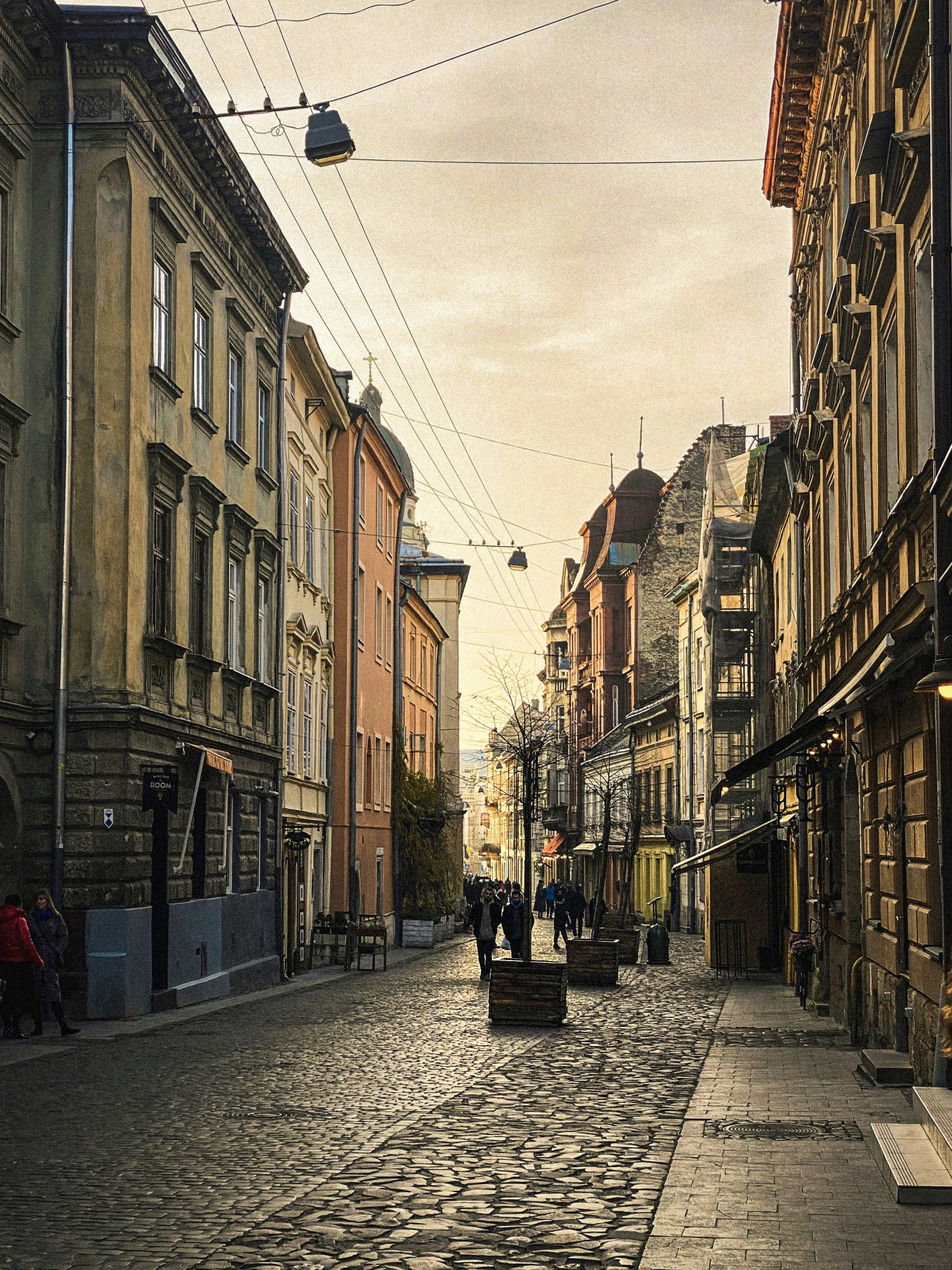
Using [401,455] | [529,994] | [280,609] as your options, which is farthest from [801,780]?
[401,455]

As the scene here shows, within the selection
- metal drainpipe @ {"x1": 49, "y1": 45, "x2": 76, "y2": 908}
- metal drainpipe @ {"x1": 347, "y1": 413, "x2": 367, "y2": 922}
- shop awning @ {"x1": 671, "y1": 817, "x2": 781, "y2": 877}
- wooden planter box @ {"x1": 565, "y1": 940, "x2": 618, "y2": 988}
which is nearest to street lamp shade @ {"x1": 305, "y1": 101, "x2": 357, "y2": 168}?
metal drainpipe @ {"x1": 49, "y1": 45, "x2": 76, "y2": 908}

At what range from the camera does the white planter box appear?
45312mm

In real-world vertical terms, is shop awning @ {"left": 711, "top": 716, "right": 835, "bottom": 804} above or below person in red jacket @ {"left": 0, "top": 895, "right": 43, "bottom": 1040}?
above

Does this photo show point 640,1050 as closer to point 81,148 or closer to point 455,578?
point 81,148

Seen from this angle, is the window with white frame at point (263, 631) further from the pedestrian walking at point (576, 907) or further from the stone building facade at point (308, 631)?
the pedestrian walking at point (576, 907)

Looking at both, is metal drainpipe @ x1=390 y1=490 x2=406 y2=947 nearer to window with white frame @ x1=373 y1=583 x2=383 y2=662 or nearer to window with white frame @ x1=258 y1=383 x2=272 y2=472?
window with white frame @ x1=373 y1=583 x2=383 y2=662

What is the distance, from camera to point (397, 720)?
5059 centimetres

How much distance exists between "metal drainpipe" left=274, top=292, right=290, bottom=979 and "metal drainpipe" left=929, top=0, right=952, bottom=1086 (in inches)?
826

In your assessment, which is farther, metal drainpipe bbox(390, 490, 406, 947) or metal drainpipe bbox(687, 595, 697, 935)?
metal drainpipe bbox(687, 595, 697, 935)

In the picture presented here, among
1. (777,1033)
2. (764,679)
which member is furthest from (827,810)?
(764,679)

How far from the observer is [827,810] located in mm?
21812

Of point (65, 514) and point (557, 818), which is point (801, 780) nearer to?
point (65, 514)

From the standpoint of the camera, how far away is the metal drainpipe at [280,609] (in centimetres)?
3145

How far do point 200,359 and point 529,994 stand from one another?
38.5 ft
